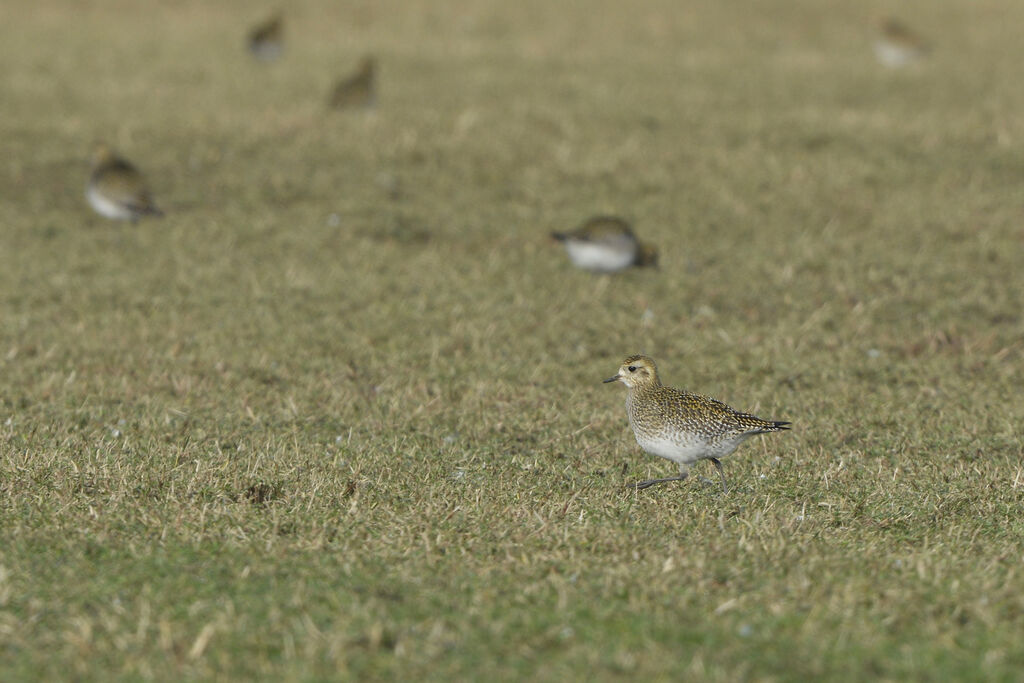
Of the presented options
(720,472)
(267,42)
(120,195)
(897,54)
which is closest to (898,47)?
(897,54)

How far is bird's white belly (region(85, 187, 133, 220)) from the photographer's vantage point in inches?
587

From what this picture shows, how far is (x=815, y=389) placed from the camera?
35.0 ft

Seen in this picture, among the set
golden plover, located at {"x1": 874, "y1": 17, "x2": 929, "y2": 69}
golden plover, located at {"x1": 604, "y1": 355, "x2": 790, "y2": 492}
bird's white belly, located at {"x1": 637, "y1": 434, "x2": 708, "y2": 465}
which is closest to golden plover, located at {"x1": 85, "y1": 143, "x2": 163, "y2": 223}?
golden plover, located at {"x1": 604, "y1": 355, "x2": 790, "y2": 492}

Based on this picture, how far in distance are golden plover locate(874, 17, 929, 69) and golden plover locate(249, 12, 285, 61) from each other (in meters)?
11.4

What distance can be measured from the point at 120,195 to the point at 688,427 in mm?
9382

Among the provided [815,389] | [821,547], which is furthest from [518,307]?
[821,547]

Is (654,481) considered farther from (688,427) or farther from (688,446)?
(688,427)

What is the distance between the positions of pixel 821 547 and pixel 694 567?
844 millimetres

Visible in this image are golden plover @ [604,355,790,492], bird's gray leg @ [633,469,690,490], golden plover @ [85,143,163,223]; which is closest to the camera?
golden plover @ [604,355,790,492]

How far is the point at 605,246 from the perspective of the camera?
13.5 metres

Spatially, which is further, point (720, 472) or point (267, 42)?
point (267, 42)

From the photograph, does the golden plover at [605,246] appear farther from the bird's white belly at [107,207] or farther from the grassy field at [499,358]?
the bird's white belly at [107,207]

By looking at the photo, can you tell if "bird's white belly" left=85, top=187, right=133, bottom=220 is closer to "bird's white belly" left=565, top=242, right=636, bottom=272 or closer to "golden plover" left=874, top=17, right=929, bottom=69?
"bird's white belly" left=565, top=242, right=636, bottom=272

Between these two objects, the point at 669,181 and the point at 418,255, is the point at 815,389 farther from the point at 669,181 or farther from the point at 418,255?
the point at 669,181
